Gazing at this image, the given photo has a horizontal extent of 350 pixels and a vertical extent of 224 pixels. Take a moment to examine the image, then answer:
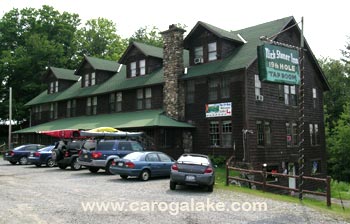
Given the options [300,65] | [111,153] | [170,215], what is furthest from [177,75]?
[170,215]

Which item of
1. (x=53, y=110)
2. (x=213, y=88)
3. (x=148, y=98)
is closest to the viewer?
(x=213, y=88)

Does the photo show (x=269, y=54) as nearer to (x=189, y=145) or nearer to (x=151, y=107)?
(x=189, y=145)

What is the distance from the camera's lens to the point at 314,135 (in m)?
31.5

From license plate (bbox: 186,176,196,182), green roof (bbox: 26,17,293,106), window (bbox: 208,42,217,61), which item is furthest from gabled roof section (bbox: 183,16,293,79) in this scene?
license plate (bbox: 186,176,196,182)

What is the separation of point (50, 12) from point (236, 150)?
4618 cm

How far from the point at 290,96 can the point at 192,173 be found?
16.8 meters

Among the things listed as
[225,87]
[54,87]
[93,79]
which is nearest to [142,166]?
[225,87]

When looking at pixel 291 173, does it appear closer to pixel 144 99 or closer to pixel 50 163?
pixel 144 99

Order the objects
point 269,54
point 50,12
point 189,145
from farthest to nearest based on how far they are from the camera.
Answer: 1. point 50,12
2. point 189,145
3. point 269,54

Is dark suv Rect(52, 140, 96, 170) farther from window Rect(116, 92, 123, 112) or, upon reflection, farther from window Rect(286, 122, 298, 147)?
window Rect(286, 122, 298, 147)

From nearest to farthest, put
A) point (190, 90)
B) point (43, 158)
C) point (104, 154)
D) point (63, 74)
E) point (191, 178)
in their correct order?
point (191, 178), point (104, 154), point (43, 158), point (190, 90), point (63, 74)

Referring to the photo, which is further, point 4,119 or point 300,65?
point 4,119

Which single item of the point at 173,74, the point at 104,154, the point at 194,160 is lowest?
the point at 194,160

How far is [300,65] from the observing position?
580 inches
